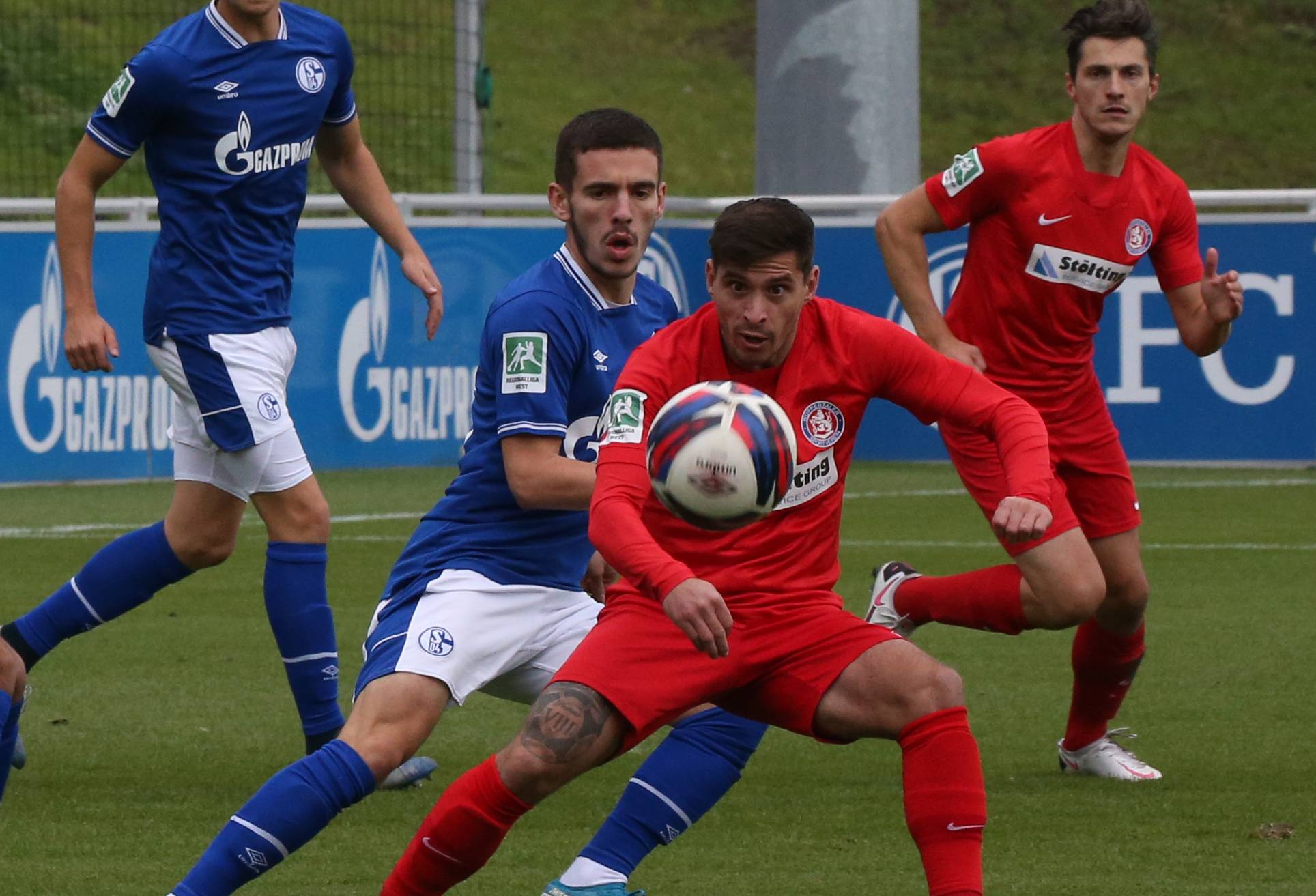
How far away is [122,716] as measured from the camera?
20.8 feet

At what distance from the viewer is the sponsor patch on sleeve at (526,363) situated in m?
4.38

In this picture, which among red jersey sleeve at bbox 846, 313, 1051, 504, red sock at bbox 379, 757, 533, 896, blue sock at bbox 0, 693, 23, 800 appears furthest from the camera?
blue sock at bbox 0, 693, 23, 800

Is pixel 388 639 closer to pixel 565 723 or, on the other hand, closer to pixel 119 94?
pixel 565 723

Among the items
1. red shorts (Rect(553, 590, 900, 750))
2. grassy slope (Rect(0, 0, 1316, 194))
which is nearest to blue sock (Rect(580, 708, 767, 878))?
red shorts (Rect(553, 590, 900, 750))

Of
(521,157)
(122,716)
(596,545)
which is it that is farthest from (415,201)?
(521,157)

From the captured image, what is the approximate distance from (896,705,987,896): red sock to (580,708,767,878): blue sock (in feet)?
1.55

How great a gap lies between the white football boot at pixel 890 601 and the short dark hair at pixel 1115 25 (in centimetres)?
145

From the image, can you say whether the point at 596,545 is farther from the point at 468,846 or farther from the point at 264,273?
the point at 264,273

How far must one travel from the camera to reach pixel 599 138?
4.49 meters

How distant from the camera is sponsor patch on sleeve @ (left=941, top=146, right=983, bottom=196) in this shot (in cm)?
584

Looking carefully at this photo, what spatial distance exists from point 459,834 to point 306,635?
5.12 ft

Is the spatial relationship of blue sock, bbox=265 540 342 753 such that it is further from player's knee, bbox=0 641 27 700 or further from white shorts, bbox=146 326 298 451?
player's knee, bbox=0 641 27 700

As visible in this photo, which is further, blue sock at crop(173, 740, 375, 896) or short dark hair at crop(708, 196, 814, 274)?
Result: short dark hair at crop(708, 196, 814, 274)

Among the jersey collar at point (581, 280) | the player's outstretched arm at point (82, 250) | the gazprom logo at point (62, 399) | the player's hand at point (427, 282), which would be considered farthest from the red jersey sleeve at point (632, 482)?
the gazprom logo at point (62, 399)
